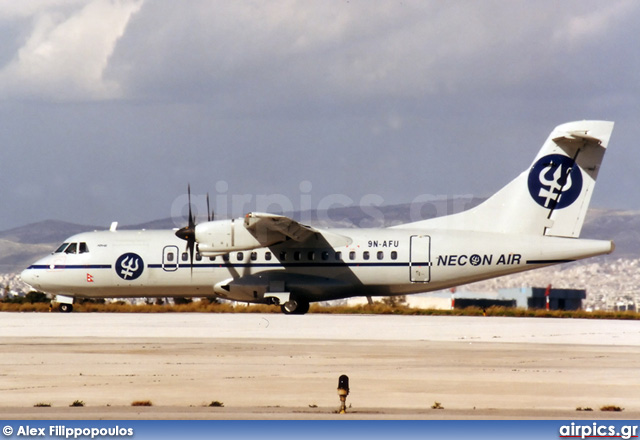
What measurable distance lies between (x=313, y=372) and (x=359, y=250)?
19.2 meters

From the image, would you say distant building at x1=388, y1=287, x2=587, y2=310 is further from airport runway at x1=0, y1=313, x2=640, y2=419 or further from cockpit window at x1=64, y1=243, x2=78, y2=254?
airport runway at x1=0, y1=313, x2=640, y2=419

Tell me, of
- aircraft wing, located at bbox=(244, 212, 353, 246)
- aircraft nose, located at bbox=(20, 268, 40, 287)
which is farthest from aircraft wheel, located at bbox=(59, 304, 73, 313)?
aircraft wing, located at bbox=(244, 212, 353, 246)

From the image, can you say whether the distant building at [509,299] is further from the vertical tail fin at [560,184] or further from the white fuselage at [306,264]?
the vertical tail fin at [560,184]

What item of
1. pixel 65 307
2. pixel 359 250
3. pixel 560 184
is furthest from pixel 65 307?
pixel 560 184

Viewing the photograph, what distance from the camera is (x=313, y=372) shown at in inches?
647

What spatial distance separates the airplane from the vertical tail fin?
0.12 ft

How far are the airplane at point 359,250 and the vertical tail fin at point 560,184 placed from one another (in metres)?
0.04

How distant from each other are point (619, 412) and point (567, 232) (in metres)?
22.3

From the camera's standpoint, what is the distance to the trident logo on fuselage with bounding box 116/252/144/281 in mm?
37312

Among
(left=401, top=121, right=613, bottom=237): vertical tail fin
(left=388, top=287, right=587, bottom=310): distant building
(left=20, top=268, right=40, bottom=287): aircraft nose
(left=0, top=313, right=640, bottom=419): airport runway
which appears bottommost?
(left=0, top=313, right=640, bottom=419): airport runway

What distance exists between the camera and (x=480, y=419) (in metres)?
11.4

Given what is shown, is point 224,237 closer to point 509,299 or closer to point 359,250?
point 359,250

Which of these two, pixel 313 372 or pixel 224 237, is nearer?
pixel 313 372

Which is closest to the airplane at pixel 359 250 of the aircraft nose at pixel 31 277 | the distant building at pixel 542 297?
the aircraft nose at pixel 31 277
